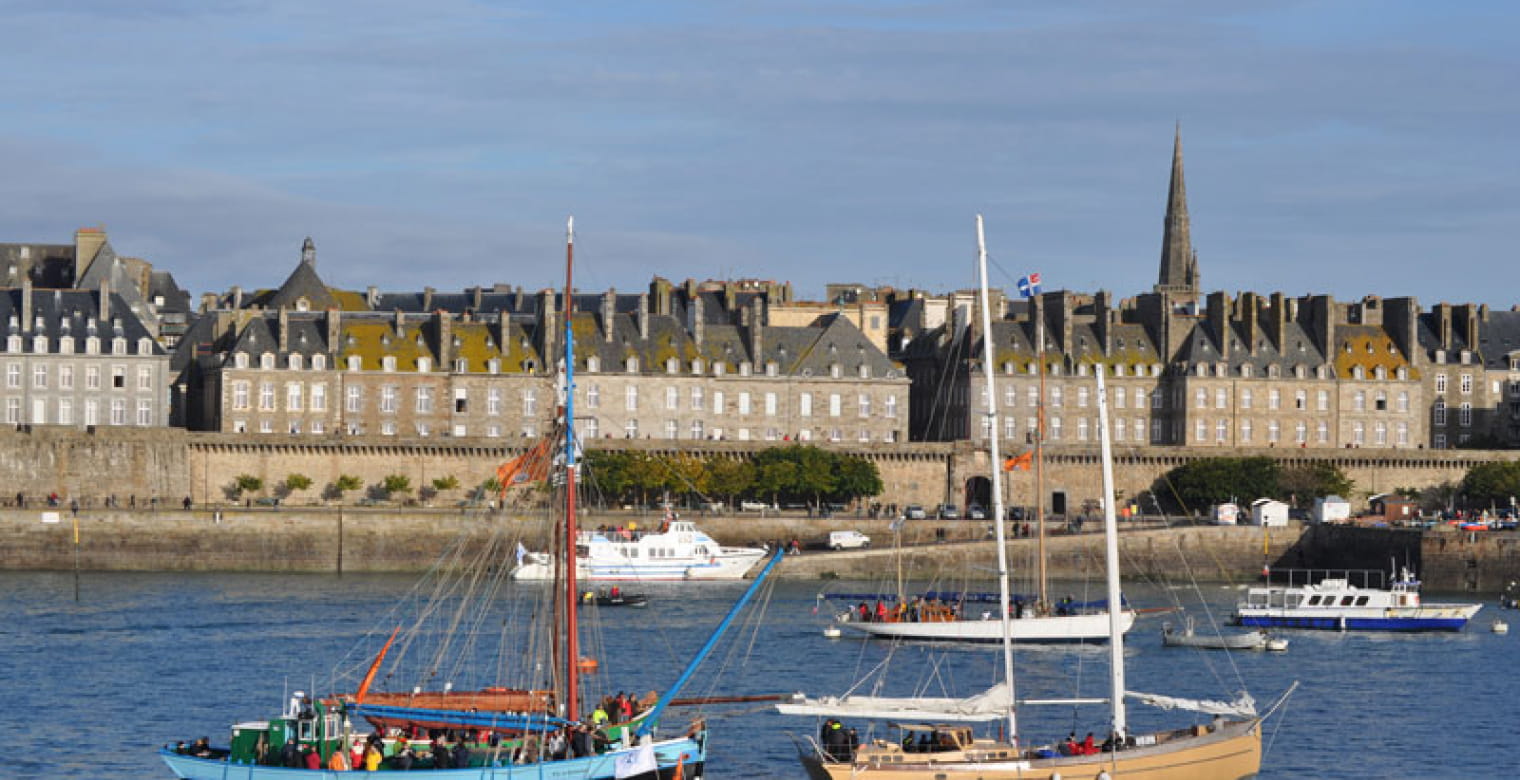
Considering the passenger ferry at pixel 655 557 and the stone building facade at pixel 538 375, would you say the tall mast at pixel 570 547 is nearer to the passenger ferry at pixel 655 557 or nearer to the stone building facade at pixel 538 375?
the passenger ferry at pixel 655 557

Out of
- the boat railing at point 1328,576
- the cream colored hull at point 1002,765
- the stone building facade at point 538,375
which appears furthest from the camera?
the stone building facade at point 538,375

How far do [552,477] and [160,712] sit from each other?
11.5 metres

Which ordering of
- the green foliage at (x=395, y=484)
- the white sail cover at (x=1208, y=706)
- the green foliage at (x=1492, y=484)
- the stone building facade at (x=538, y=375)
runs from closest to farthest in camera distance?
the white sail cover at (x=1208, y=706) < the green foliage at (x=395, y=484) < the stone building facade at (x=538, y=375) < the green foliage at (x=1492, y=484)

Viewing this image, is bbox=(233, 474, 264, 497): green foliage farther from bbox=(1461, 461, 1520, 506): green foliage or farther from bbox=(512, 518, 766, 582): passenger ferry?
bbox=(1461, 461, 1520, 506): green foliage

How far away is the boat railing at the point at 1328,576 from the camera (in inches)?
3226

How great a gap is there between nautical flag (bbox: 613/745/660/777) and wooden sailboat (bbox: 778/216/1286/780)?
2367 millimetres

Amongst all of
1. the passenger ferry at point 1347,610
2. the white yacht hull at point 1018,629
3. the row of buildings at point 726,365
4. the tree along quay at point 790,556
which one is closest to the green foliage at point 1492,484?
the row of buildings at point 726,365

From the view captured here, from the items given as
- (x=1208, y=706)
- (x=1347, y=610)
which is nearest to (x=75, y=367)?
(x=1347, y=610)

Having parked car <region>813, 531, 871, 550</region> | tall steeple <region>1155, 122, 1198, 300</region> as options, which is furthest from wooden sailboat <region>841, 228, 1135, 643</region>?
tall steeple <region>1155, 122, 1198, 300</region>

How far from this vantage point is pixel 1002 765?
126 ft

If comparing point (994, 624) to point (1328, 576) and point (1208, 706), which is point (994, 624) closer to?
point (1208, 706)

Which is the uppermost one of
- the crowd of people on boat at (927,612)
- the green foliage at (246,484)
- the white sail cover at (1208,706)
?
the green foliage at (246,484)

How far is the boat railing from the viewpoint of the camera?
269 feet

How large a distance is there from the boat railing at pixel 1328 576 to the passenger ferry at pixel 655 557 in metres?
17.5
